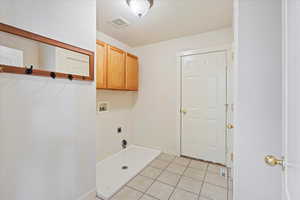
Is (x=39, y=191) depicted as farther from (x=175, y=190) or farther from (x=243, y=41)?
(x=243, y=41)

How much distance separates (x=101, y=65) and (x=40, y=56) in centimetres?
94

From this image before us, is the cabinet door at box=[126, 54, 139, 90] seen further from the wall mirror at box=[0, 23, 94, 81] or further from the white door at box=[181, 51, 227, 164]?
the wall mirror at box=[0, 23, 94, 81]

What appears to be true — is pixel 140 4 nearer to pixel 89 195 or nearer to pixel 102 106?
pixel 102 106

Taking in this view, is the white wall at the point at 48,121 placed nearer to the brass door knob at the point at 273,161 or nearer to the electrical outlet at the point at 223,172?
the brass door knob at the point at 273,161

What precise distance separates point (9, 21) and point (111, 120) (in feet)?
6.51

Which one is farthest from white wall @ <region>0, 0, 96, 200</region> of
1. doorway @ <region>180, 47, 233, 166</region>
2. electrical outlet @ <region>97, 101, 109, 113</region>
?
doorway @ <region>180, 47, 233, 166</region>

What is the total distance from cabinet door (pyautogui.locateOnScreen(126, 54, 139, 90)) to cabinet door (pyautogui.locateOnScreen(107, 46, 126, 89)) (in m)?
0.14

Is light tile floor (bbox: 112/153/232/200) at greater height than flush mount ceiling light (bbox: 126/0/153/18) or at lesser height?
lesser

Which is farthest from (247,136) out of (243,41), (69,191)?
(69,191)

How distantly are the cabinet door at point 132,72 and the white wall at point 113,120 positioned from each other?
30 centimetres

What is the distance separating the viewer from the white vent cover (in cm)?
200

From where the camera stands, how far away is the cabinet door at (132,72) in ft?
8.60

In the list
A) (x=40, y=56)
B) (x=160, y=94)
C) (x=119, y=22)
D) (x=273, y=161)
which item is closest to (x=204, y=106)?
(x=160, y=94)

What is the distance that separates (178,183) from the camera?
5.93ft
